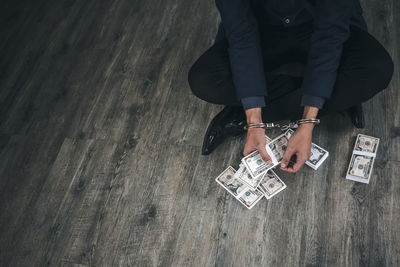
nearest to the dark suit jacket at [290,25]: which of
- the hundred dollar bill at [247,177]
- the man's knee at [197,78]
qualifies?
the man's knee at [197,78]

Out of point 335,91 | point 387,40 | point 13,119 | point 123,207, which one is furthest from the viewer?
point 13,119

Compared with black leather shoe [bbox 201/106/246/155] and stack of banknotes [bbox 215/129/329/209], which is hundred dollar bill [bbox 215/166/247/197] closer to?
stack of banknotes [bbox 215/129/329/209]

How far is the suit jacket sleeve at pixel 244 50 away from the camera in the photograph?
5.57ft

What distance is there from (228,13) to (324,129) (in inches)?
39.8

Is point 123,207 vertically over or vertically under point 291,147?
under

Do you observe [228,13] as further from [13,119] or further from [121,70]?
[13,119]

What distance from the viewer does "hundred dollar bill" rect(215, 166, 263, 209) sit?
1.89 metres

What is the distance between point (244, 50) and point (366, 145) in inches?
39.4

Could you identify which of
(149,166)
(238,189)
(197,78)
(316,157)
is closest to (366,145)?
(316,157)

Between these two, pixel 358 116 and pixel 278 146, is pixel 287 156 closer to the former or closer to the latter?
pixel 278 146

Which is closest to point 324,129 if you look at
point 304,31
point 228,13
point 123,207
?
point 304,31

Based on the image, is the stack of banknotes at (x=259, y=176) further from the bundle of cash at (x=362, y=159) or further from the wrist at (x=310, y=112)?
the wrist at (x=310, y=112)

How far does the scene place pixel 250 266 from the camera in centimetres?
175

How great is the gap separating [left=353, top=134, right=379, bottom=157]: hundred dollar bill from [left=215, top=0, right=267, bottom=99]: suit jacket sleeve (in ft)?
2.38
